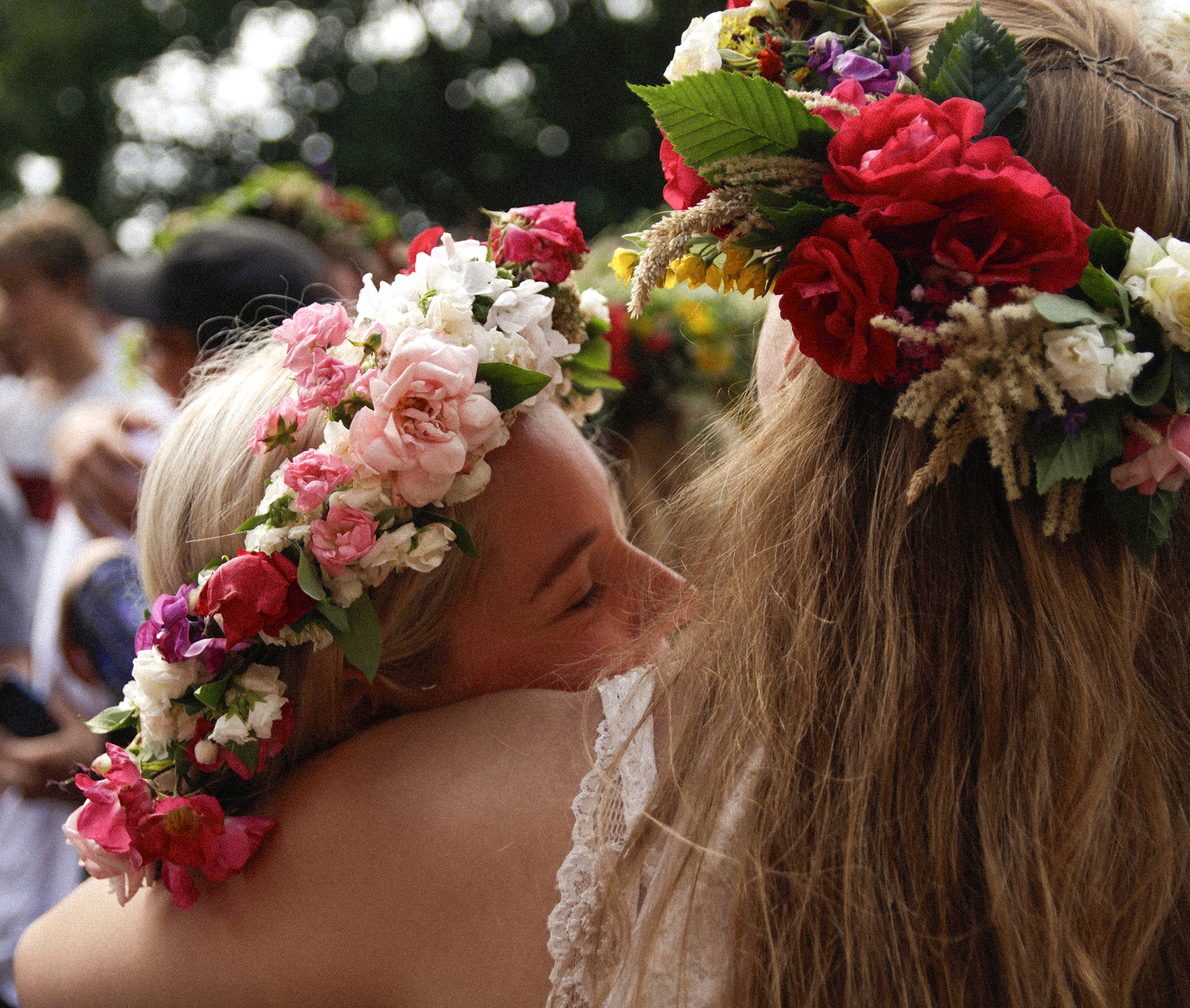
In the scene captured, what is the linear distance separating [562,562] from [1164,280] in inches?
34.9

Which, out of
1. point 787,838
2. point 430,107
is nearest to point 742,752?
point 787,838

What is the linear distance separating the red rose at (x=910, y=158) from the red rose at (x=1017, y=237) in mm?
23

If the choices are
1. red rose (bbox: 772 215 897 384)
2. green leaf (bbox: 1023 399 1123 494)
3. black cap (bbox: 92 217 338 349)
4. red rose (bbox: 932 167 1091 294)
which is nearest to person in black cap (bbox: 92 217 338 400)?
black cap (bbox: 92 217 338 349)

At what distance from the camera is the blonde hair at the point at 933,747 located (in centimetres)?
110

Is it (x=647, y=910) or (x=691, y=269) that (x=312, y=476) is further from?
(x=647, y=910)

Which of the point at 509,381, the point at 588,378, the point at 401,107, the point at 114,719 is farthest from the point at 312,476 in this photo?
the point at 401,107

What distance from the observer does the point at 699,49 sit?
1439 millimetres

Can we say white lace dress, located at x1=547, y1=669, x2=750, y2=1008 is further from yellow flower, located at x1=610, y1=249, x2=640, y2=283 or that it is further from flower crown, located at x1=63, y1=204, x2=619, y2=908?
yellow flower, located at x1=610, y1=249, x2=640, y2=283

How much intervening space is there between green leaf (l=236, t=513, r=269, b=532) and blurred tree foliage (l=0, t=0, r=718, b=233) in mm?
13013

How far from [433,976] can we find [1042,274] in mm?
1124

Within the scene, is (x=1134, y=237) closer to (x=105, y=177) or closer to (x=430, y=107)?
(x=430, y=107)

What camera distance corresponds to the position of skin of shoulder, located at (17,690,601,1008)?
3.87 feet

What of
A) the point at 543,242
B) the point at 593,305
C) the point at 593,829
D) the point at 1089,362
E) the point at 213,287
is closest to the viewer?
the point at 1089,362

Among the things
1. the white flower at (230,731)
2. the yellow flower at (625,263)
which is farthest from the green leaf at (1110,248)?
the white flower at (230,731)
